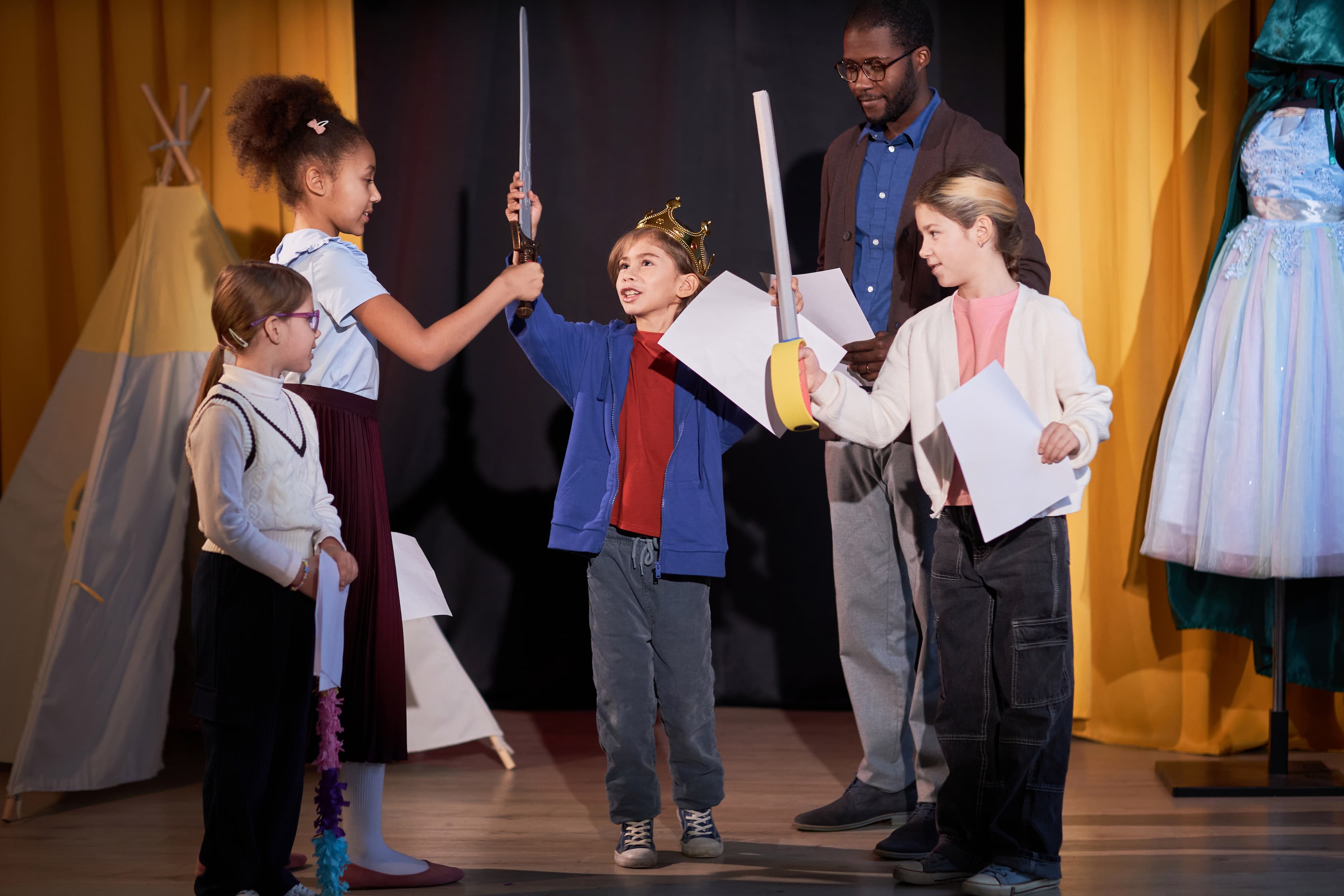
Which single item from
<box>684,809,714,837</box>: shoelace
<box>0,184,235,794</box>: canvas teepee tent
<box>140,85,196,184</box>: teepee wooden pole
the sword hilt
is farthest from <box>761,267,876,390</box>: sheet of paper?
<box>140,85,196,184</box>: teepee wooden pole

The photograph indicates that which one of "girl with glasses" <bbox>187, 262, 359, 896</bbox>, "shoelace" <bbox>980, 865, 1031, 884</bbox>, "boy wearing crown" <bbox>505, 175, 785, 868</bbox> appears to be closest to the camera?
"girl with glasses" <bbox>187, 262, 359, 896</bbox>

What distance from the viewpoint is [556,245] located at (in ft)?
12.1

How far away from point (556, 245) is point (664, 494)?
1638 mm

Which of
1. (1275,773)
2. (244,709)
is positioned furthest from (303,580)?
(1275,773)

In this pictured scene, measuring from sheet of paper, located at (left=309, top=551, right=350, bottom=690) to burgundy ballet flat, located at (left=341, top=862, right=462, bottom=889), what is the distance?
42cm

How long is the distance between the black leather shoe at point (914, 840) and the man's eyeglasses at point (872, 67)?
142cm

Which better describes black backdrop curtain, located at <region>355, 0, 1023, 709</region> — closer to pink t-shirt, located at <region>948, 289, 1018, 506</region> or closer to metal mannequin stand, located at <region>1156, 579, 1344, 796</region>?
metal mannequin stand, located at <region>1156, 579, 1344, 796</region>

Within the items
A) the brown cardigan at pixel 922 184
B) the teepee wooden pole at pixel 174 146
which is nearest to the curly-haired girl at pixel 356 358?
the brown cardigan at pixel 922 184

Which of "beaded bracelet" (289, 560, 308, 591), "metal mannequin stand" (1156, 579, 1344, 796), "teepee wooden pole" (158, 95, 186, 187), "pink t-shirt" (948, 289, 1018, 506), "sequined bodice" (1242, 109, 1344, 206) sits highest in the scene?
"teepee wooden pole" (158, 95, 186, 187)

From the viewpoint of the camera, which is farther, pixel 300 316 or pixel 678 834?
pixel 678 834

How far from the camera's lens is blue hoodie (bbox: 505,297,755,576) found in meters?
2.22

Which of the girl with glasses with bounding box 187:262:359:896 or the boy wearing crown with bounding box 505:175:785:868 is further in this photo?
the boy wearing crown with bounding box 505:175:785:868

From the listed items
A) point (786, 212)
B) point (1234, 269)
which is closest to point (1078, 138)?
point (1234, 269)

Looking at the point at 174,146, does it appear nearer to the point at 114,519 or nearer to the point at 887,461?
the point at 114,519
